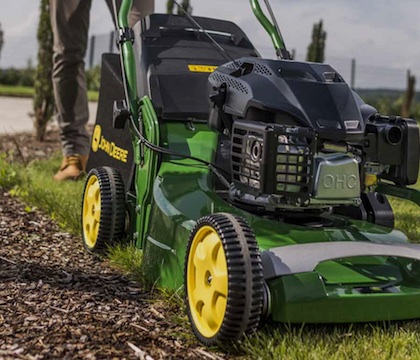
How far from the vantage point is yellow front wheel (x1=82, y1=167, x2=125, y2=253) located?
9.30ft

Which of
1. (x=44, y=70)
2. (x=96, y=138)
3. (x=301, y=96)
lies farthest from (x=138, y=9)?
(x=44, y=70)

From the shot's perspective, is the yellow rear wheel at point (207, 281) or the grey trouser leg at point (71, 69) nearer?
the yellow rear wheel at point (207, 281)

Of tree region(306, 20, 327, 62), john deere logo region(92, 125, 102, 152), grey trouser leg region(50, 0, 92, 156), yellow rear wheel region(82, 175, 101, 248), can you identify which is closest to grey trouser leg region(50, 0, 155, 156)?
grey trouser leg region(50, 0, 92, 156)

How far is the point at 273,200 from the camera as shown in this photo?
6.88 feet

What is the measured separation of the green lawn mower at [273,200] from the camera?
197 cm

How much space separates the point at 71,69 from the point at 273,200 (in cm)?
258

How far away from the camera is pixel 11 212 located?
377 centimetres

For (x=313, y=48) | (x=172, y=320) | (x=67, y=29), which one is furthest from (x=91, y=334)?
(x=313, y=48)

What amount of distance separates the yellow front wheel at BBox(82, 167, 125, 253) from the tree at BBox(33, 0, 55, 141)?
138 inches

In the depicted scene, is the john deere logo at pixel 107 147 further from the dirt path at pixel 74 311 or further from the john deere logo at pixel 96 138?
the dirt path at pixel 74 311

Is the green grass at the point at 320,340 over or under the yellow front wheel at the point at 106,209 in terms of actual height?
under

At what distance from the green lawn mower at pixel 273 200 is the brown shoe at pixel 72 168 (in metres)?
1.73

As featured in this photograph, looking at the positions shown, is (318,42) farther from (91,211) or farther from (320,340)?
(320,340)

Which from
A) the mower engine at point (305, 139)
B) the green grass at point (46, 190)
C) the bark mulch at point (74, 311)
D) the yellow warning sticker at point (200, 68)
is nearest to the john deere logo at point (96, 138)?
the green grass at point (46, 190)
